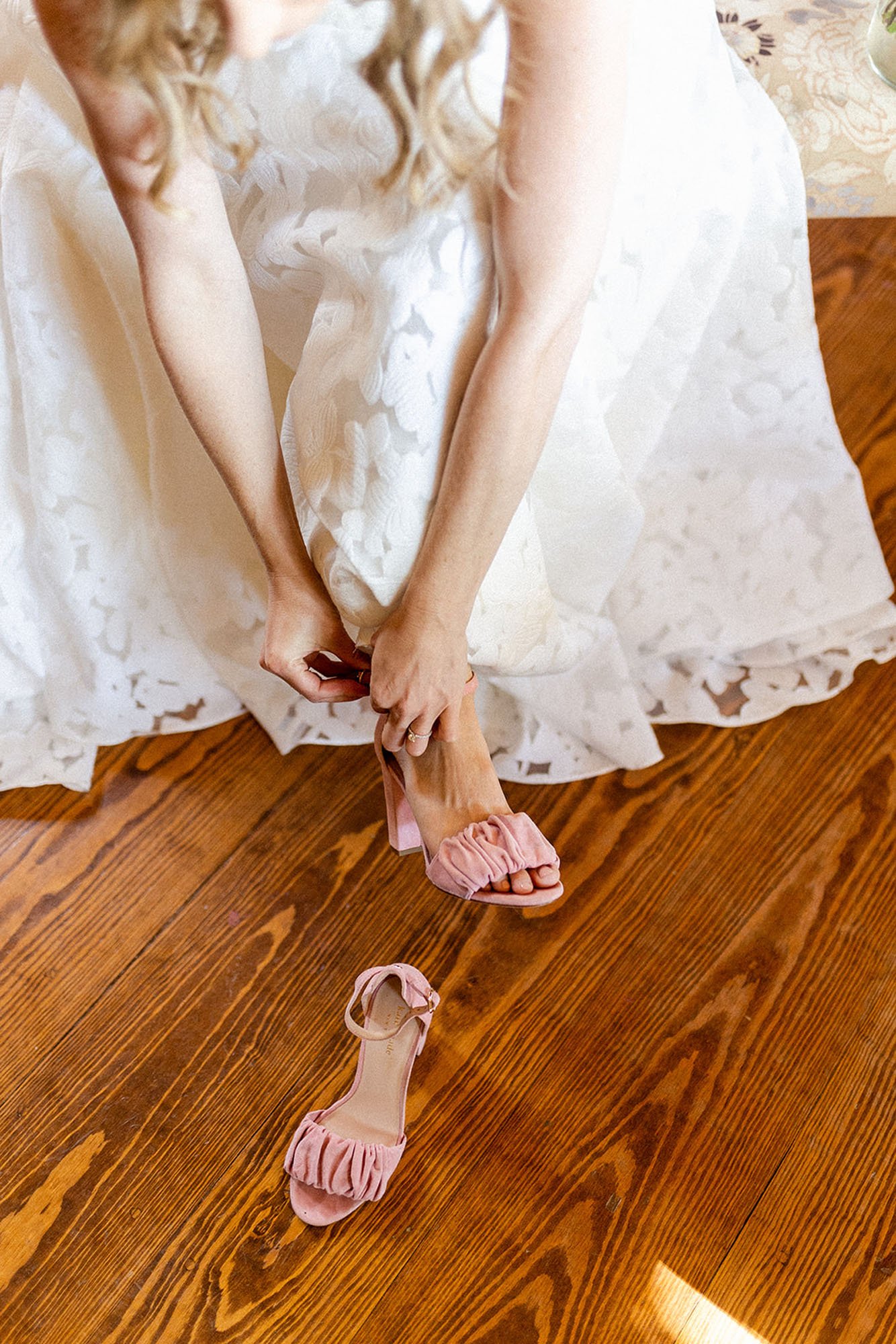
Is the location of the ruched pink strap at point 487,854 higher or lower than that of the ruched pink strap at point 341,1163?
higher

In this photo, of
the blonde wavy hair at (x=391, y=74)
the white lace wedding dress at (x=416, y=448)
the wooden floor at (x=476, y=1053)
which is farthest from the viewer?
the wooden floor at (x=476, y=1053)

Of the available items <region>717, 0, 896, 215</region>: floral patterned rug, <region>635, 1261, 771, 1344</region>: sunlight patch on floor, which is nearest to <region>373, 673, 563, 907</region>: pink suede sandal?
<region>635, 1261, 771, 1344</region>: sunlight patch on floor

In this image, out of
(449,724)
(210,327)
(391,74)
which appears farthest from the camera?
(449,724)

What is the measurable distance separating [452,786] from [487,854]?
0.07 m

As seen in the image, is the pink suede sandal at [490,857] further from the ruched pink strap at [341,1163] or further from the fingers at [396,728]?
the ruched pink strap at [341,1163]

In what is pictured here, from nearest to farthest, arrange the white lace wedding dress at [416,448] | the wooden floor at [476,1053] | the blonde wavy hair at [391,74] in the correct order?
the blonde wavy hair at [391,74]
the white lace wedding dress at [416,448]
the wooden floor at [476,1053]

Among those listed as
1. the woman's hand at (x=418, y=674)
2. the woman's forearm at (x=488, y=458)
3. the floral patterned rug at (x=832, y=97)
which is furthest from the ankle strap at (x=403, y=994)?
the floral patterned rug at (x=832, y=97)

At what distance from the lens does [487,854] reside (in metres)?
0.88

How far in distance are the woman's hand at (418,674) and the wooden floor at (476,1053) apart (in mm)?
232

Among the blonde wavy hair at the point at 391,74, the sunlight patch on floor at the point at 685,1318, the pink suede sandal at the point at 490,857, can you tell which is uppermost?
the blonde wavy hair at the point at 391,74

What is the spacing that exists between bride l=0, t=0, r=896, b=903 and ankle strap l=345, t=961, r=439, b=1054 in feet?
0.39

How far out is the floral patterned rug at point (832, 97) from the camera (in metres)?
0.97

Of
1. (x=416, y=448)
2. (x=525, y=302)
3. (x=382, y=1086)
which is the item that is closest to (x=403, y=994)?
(x=382, y=1086)

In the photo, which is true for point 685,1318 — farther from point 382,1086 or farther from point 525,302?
point 525,302
